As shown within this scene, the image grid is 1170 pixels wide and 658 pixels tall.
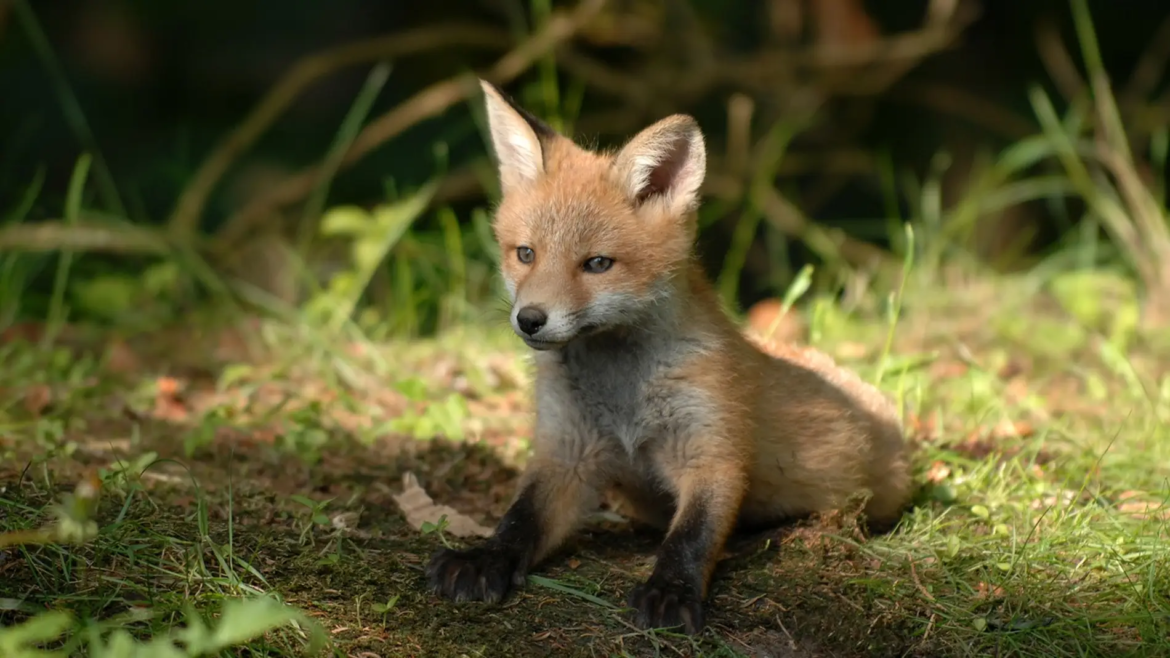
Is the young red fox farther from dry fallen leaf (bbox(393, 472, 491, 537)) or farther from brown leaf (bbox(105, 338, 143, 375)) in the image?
brown leaf (bbox(105, 338, 143, 375))

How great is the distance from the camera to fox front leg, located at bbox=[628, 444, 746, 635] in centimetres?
284

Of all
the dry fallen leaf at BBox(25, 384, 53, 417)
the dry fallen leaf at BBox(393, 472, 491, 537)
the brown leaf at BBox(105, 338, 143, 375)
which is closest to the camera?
the dry fallen leaf at BBox(393, 472, 491, 537)

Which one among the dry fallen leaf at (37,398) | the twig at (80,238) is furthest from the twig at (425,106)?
the dry fallen leaf at (37,398)

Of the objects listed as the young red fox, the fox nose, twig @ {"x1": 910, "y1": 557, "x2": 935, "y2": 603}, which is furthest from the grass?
the fox nose

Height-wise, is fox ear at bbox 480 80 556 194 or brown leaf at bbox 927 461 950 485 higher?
fox ear at bbox 480 80 556 194

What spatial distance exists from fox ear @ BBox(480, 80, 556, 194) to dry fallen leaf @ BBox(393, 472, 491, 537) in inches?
39.5

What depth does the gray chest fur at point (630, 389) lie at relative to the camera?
3305 mm

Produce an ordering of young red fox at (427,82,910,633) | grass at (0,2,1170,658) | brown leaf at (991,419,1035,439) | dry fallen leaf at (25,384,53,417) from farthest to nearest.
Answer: brown leaf at (991,419,1035,439), dry fallen leaf at (25,384,53,417), young red fox at (427,82,910,633), grass at (0,2,1170,658)

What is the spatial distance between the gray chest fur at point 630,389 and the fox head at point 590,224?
131mm

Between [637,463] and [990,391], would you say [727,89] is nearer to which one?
[990,391]

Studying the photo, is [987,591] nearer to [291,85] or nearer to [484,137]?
[291,85]

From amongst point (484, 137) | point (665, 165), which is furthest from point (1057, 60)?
point (665, 165)

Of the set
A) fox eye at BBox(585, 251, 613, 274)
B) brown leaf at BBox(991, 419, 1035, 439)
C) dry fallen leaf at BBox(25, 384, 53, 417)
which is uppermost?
fox eye at BBox(585, 251, 613, 274)

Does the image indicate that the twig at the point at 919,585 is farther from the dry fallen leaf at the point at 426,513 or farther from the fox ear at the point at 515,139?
the fox ear at the point at 515,139
